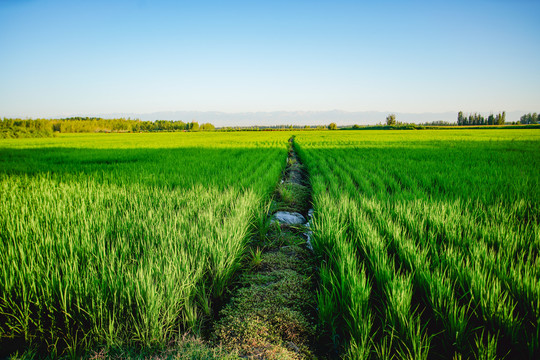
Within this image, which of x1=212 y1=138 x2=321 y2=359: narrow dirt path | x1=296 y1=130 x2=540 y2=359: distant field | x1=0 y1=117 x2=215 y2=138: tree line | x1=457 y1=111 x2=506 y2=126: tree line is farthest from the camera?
x1=457 y1=111 x2=506 y2=126: tree line

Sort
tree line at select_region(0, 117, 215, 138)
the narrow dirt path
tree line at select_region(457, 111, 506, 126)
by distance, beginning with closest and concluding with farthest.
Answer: the narrow dirt path → tree line at select_region(0, 117, 215, 138) → tree line at select_region(457, 111, 506, 126)

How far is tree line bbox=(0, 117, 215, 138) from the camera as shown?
39.0m

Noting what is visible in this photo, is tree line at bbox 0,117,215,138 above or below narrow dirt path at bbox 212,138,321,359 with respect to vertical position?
above

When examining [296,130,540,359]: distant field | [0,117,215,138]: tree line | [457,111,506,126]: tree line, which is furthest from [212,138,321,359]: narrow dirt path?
[457,111,506,126]: tree line

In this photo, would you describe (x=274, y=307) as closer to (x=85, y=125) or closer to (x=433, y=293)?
(x=433, y=293)

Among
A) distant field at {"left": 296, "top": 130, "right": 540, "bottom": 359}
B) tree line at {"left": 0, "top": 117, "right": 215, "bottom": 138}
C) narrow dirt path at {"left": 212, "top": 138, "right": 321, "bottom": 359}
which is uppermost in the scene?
tree line at {"left": 0, "top": 117, "right": 215, "bottom": 138}

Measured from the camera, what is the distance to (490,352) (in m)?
1.10

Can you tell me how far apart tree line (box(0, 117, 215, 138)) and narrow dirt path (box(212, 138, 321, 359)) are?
49.5m

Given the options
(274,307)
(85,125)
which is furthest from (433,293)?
(85,125)

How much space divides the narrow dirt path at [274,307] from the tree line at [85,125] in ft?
162

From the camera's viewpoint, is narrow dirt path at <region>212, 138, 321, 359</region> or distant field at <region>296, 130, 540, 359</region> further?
narrow dirt path at <region>212, 138, 321, 359</region>

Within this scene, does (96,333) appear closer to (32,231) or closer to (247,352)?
(247,352)

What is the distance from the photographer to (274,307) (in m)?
1.70

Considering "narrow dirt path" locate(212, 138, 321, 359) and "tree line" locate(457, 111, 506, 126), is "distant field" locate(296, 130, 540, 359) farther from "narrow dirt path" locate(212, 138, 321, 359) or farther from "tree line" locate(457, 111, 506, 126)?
"tree line" locate(457, 111, 506, 126)
